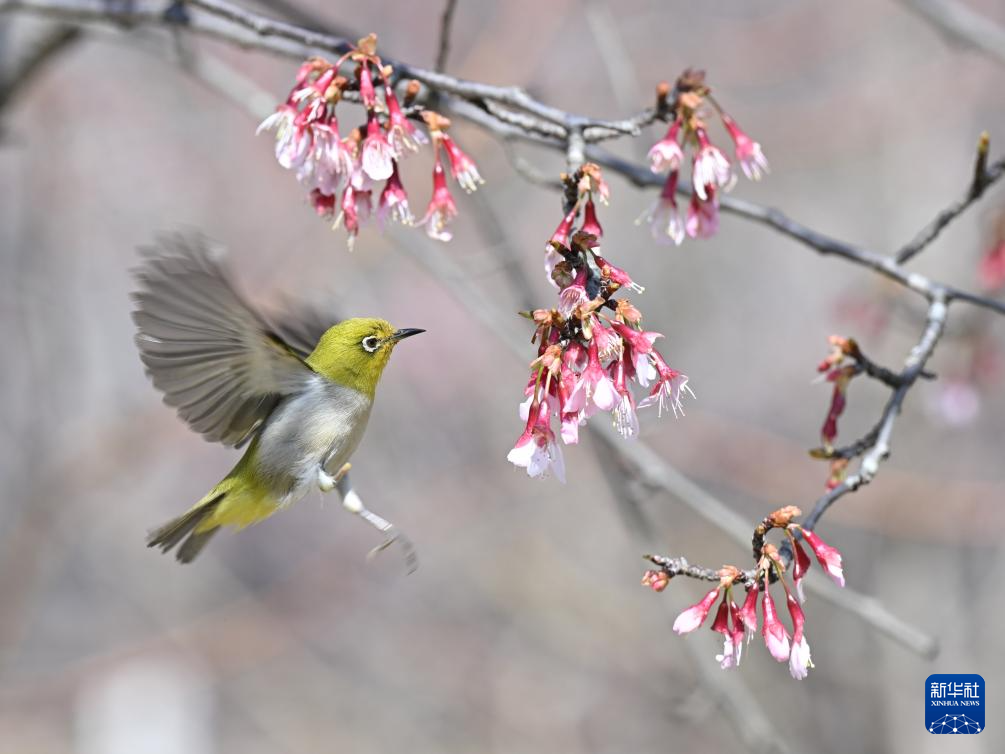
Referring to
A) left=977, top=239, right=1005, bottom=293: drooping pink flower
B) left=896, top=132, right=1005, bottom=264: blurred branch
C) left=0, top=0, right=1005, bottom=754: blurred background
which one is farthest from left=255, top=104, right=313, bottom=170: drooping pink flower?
left=0, top=0, right=1005, bottom=754: blurred background

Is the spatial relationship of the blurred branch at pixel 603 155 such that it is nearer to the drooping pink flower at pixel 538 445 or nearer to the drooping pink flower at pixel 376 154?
the drooping pink flower at pixel 376 154

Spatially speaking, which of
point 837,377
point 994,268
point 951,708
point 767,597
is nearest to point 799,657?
point 767,597

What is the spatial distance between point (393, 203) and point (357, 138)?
0.51 ft

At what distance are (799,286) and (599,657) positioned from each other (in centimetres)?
361

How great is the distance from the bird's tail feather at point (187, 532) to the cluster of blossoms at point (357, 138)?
1.12 metres

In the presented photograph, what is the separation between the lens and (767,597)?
167 cm

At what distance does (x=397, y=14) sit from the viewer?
8.36m

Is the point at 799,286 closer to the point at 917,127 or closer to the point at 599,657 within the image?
the point at 917,127

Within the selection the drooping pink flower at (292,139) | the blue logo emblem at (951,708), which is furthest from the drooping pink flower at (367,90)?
the blue logo emblem at (951,708)

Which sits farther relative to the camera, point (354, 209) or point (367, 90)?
point (354, 209)

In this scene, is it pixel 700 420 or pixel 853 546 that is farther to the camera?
pixel 853 546

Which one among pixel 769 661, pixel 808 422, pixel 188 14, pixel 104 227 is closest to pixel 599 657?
pixel 769 661

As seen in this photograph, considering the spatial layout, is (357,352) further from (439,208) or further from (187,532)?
(187,532)

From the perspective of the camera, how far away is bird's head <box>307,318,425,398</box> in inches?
96.6
